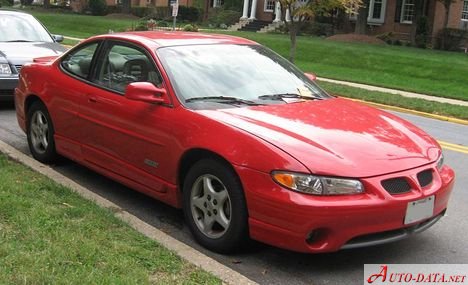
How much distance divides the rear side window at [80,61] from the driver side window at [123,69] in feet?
0.70

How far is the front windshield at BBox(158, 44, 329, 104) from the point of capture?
4.80 m

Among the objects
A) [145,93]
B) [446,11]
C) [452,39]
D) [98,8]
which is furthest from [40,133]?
[98,8]

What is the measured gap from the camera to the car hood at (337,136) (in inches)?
150

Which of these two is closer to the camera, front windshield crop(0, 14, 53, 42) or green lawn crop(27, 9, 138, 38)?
front windshield crop(0, 14, 53, 42)

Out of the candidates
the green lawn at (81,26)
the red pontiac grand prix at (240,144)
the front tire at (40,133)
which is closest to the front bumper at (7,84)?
Result: the front tire at (40,133)

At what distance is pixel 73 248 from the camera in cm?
384

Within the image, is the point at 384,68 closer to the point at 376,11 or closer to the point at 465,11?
the point at 465,11

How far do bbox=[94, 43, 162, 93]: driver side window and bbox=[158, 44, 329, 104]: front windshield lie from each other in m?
0.17

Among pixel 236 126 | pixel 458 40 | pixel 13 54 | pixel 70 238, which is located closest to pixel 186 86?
pixel 236 126

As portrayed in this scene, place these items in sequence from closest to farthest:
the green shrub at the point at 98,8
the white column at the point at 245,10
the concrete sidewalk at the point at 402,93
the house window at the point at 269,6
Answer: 1. the concrete sidewalk at the point at 402,93
2. the white column at the point at 245,10
3. the house window at the point at 269,6
4. the green shrub at the point at 98,8

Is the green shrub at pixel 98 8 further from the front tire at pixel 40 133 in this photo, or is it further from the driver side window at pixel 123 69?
the driver side window at pixel 123 69

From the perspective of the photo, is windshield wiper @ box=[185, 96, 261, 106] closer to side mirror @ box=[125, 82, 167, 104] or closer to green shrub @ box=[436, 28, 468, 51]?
side mirror @ box=[125, 82, 167, 104]

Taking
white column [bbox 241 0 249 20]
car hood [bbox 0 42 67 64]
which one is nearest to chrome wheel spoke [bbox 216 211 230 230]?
car hood [bbox 0 42 67 64]

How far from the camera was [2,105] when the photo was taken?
10.0 m
